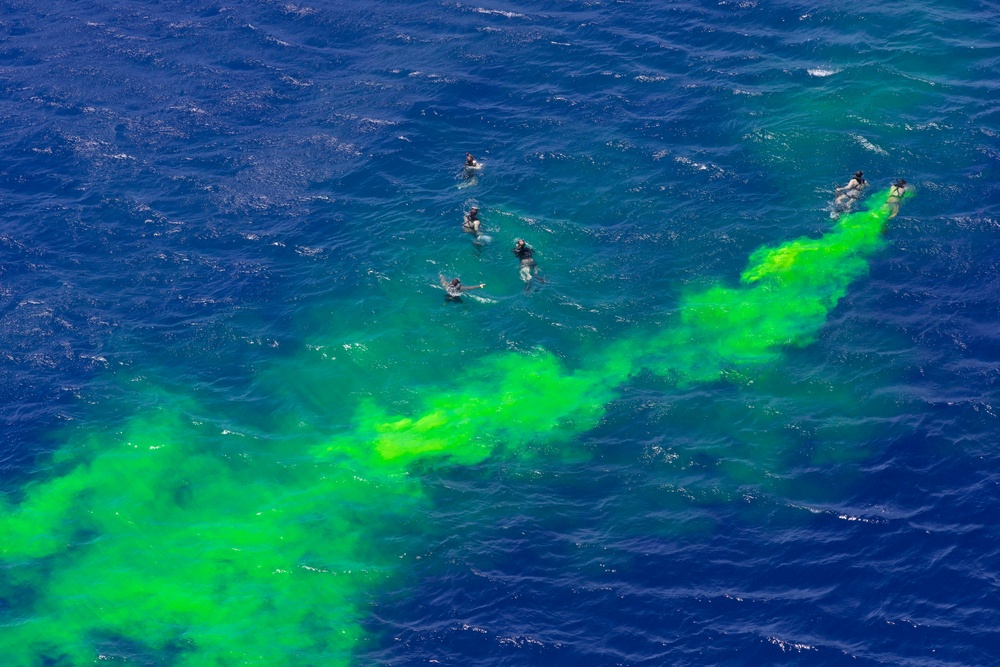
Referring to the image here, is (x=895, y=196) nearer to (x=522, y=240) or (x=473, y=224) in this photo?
(x=522, y=240)

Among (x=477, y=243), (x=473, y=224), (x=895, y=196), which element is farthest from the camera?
(x=477, y=243)

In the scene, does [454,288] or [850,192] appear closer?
[454,288]

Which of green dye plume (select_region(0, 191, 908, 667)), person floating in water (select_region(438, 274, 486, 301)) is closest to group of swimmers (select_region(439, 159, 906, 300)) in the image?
person floating in water (select_region(438, 274, 486, 301))

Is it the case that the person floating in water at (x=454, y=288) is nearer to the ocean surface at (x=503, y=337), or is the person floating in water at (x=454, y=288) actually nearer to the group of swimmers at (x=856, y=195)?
the ocean surface at (x=503, y=337)

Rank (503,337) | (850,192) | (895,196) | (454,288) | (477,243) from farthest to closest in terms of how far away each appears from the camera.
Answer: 1. (477,243)
2. (850,192)
3. (895,196)
4. (454,288)
5. (503,337)

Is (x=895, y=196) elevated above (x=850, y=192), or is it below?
below

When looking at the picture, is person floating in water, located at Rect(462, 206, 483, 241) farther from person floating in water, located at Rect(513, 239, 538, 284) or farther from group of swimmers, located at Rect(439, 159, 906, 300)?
person floating in water, located at Rect(513, 239, 538, 284)

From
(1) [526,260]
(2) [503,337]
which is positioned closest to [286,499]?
(2) [503,337]
